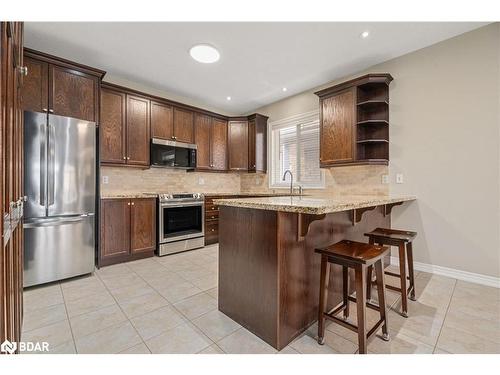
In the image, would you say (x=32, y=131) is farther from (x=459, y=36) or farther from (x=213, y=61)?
(x=459, y=36)

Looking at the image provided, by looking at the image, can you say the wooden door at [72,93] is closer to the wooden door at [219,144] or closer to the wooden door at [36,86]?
the wooden door at [36,86]

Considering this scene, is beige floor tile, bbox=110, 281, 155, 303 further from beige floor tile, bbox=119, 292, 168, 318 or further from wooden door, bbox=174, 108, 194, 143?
wooden door, bbox=174, 108, 194, 143

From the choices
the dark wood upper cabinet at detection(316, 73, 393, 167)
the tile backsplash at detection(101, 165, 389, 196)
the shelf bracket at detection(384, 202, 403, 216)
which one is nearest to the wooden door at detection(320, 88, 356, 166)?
the dark wood upper cabinet at detection(316, 73, 393, 167)

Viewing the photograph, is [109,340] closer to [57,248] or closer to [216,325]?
[216,325]

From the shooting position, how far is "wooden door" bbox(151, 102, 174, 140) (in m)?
3.81

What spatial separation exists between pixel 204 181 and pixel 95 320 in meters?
3.25

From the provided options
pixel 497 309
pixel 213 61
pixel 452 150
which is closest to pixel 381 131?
pixel 452 150

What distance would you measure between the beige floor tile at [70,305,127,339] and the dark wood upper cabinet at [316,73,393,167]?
3.08 metres

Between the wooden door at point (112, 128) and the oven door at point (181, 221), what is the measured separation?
962 mm

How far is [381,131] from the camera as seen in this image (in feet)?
10.8

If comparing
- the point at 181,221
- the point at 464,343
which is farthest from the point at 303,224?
the point at 181,221

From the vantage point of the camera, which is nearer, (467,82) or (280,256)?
(280,256)
